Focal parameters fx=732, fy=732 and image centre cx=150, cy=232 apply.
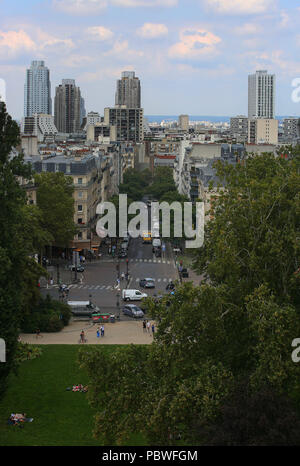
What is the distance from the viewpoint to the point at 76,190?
8338 cm

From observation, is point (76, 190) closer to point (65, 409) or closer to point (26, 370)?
point (26, 370)

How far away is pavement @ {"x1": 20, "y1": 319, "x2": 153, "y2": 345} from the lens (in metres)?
44.8

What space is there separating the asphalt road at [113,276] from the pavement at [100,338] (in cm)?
366

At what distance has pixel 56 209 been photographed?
244 ft

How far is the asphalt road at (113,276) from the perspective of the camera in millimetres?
60841

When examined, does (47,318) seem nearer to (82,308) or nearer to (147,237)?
(82,308)

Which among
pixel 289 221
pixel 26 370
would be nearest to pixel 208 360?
pixel 289 221

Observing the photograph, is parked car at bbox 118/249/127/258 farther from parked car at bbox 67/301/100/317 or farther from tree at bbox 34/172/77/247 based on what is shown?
parked car at bbox 67/301/100/317

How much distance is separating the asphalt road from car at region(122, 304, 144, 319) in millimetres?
371

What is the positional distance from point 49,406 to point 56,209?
43445 mm

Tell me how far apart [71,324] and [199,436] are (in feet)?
101

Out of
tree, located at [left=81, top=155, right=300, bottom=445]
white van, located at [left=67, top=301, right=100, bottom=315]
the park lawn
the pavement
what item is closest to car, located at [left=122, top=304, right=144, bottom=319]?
Answer: the pavement

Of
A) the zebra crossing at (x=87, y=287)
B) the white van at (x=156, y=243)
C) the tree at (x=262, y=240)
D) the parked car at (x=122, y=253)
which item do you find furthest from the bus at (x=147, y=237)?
the tree at (x=262, y=240)

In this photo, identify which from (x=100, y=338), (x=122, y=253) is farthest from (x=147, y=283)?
(x=100, y=338)
